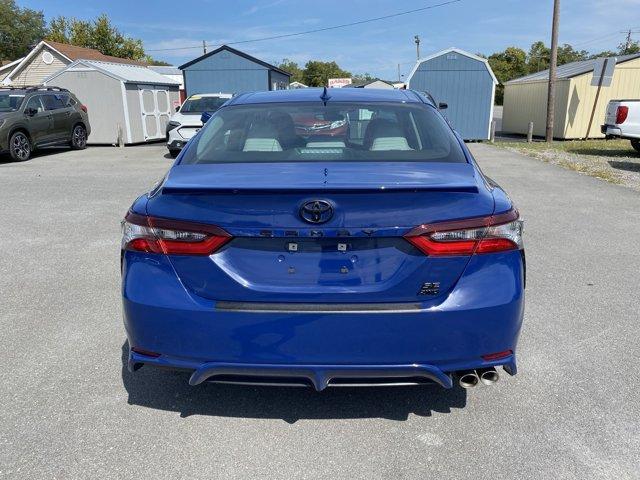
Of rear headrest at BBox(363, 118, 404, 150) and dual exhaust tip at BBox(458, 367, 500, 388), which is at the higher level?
rear headrest at BBox(363, 118, 404, 150)

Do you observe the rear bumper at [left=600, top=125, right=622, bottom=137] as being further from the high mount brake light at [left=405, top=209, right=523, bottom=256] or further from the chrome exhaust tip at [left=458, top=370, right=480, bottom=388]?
the chrome exhaust tip at [left=458, top=370, right=480, bottom=388]

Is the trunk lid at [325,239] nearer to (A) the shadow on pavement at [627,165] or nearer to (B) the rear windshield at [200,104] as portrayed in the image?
(A) the shadow on pavement at [627,165]

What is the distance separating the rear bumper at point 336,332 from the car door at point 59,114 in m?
→ 14.9

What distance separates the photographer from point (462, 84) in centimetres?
2078

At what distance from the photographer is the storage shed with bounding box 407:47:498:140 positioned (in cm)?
2066

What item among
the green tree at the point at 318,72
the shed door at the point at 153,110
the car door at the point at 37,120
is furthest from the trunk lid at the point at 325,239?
the green tree at the point at 318,72

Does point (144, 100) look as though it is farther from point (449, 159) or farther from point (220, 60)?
point (449, 159)

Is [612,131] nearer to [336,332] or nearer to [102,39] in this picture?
[336,332]

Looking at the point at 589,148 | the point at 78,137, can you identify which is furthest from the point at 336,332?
the point at 589,148

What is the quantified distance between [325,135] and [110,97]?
55.8 ft

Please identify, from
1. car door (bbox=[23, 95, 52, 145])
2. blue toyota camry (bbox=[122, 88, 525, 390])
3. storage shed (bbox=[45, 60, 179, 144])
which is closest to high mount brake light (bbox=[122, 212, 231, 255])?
blue toyota camry (bbox=[122, 88, 525, 390])

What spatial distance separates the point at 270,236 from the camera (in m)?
2.25

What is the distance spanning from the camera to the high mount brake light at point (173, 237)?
2.29 metres

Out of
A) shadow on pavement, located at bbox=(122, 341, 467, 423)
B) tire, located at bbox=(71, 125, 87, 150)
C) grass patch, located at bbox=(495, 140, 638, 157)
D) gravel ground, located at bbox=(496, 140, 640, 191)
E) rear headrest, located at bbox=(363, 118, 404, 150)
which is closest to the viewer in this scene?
shadow on pavement, located at bbox=(122, 341, 467, 423)
